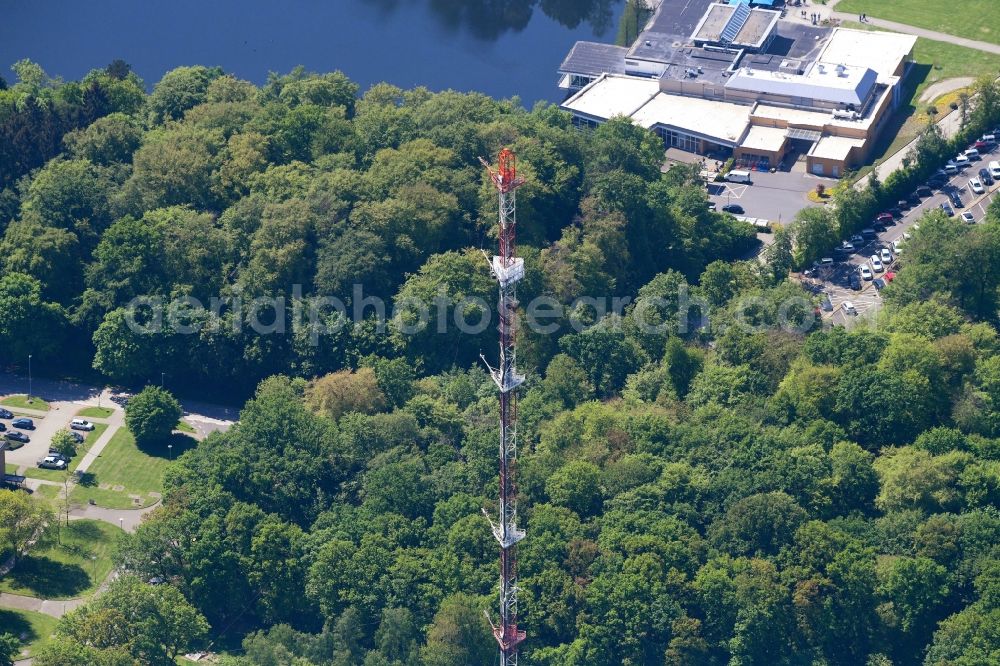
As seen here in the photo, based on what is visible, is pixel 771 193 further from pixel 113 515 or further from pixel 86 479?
pixel 113 515

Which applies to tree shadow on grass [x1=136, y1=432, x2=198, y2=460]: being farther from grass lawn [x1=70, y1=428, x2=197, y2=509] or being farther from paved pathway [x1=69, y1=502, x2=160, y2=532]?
paved pathway [x1=69, y1=502, x2=160, y2=532]

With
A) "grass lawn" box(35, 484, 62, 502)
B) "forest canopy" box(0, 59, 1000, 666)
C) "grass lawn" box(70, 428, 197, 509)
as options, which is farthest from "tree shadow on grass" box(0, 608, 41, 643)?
"grass lawn" box(70, 428, 197, 509)

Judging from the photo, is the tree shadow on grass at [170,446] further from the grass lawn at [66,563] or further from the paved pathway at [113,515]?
the grass lawn at [66,563]

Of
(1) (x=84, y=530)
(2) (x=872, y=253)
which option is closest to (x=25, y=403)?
(1) (x=84, y=530)

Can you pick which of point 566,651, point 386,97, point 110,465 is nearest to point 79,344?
point 110,465

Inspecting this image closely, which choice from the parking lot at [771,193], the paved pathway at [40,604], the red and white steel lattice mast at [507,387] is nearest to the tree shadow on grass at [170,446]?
the paved pathway at [40,604]

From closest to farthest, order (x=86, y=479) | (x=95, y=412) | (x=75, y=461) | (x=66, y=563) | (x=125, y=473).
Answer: (x=66, y=563) < (x=86, y=479) < (x=125, y=473) < (x=75, y=461) < (x=95, y=412)
